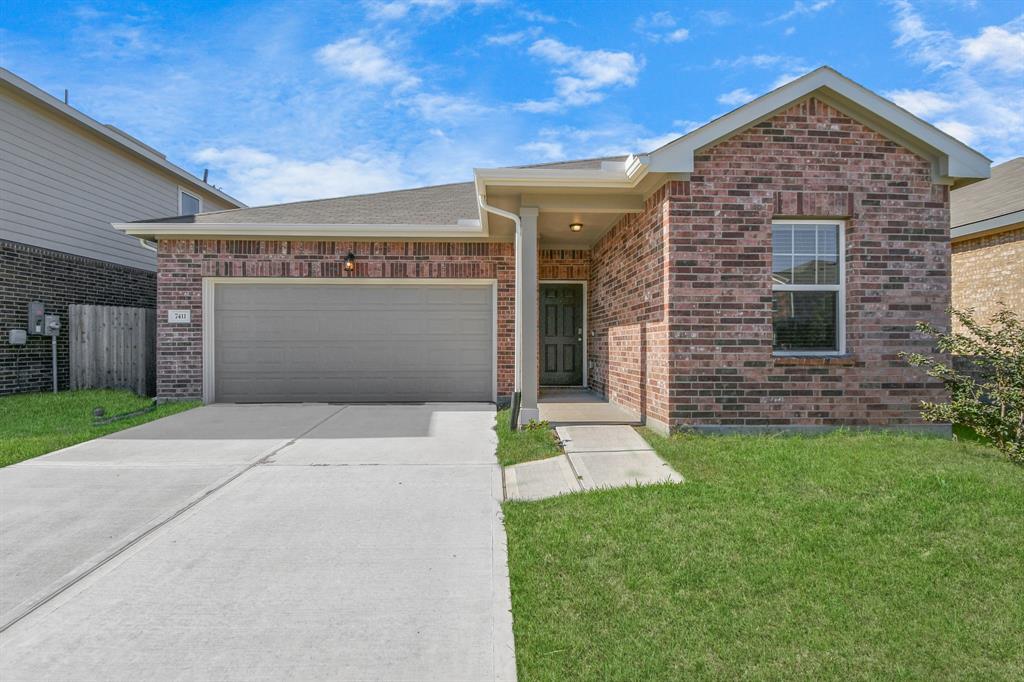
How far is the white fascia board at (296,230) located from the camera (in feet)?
27.3

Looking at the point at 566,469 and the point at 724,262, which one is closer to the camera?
the point at 566,469

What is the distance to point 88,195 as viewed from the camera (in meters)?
10.9

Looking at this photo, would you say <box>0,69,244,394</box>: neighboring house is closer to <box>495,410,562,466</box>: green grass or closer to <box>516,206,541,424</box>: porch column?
Answer: <box>495,410,562,466</box>: green grass

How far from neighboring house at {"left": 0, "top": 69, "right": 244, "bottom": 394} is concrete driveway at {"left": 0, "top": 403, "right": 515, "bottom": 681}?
5.66 meters

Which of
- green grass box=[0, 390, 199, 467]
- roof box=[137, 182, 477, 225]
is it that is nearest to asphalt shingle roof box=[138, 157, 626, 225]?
roof box=[137, 182, 477, 225]

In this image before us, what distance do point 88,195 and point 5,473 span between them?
841 cm

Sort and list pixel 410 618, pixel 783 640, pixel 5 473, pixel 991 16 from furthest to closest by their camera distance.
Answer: pixel 991 16 → pixel 5 473 → pixel 410 618 → pixel 783 640

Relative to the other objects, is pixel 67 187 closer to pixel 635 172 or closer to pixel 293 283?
pixel 293 283

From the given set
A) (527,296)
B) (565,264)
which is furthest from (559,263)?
(527,296)

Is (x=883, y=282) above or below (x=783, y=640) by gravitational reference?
above

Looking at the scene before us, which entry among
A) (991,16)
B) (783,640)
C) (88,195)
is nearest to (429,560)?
(783,640)

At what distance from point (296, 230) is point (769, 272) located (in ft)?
22.3

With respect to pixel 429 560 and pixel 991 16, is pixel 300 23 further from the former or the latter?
pixel 991 16

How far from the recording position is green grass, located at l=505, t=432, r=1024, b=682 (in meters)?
2.19
